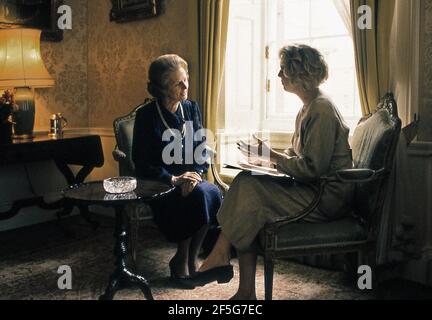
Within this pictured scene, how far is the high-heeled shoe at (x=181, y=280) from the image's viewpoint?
2.50 meters

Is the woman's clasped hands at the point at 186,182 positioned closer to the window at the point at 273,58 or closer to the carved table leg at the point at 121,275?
the carved table leg at the point at 121,275

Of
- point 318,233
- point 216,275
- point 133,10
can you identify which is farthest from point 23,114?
point 318,233

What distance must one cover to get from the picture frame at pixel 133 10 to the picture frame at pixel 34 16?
45 cm

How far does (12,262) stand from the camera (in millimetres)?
3006

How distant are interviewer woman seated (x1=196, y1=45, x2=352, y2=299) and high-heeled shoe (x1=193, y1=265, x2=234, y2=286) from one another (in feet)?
0.67

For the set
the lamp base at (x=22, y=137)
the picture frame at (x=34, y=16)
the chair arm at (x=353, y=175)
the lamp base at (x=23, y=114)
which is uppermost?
the picture frame at (x=34, y=16)

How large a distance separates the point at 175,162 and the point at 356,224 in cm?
103

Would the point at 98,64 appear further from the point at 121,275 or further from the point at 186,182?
the point at 121,275

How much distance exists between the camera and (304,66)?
2.15 m

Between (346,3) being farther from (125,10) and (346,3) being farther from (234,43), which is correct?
(125,10)

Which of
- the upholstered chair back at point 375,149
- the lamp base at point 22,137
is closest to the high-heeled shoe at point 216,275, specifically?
the upholstered chair back at point 375,149

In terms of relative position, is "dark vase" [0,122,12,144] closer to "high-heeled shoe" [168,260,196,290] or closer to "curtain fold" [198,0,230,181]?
"curtain fold" [198,0,230,181]

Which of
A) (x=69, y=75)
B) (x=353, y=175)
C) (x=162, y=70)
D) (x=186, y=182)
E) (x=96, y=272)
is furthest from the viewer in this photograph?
(x=69, y=75)

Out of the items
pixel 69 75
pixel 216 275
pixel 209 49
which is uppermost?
pixel 209 49
